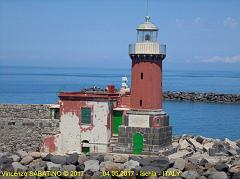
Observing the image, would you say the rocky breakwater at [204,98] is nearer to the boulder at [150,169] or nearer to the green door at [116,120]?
the green door at [116,120]

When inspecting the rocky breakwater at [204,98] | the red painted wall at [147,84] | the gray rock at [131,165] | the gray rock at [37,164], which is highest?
the red painted wall at [147,84]

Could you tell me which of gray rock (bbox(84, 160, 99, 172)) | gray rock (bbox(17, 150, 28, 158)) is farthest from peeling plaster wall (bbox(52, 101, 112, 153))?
gray rock (bbox(84, 160, 99, 172))

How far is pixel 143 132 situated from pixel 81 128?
8.46 feet

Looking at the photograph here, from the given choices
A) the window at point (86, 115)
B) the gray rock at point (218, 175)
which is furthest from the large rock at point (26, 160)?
the gray rock at point (218, 175)

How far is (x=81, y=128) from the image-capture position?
23.7 metres

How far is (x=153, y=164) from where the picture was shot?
20156 millimetres

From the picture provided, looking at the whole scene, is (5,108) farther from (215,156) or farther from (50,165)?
(215,156)

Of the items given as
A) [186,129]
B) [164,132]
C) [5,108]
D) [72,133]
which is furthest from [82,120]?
[186,129]

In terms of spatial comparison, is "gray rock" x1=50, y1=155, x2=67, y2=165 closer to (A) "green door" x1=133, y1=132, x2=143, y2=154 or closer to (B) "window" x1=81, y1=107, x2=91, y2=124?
(B) "window" x1=81, y1=107, x2=91, y2=124

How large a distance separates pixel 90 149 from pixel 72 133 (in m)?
0.97

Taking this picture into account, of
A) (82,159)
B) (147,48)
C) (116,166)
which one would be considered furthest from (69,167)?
(147,48)

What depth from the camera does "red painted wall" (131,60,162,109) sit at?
76.2ft

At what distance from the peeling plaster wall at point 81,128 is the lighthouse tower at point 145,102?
0.76 meters

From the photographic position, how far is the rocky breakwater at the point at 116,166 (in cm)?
1961
